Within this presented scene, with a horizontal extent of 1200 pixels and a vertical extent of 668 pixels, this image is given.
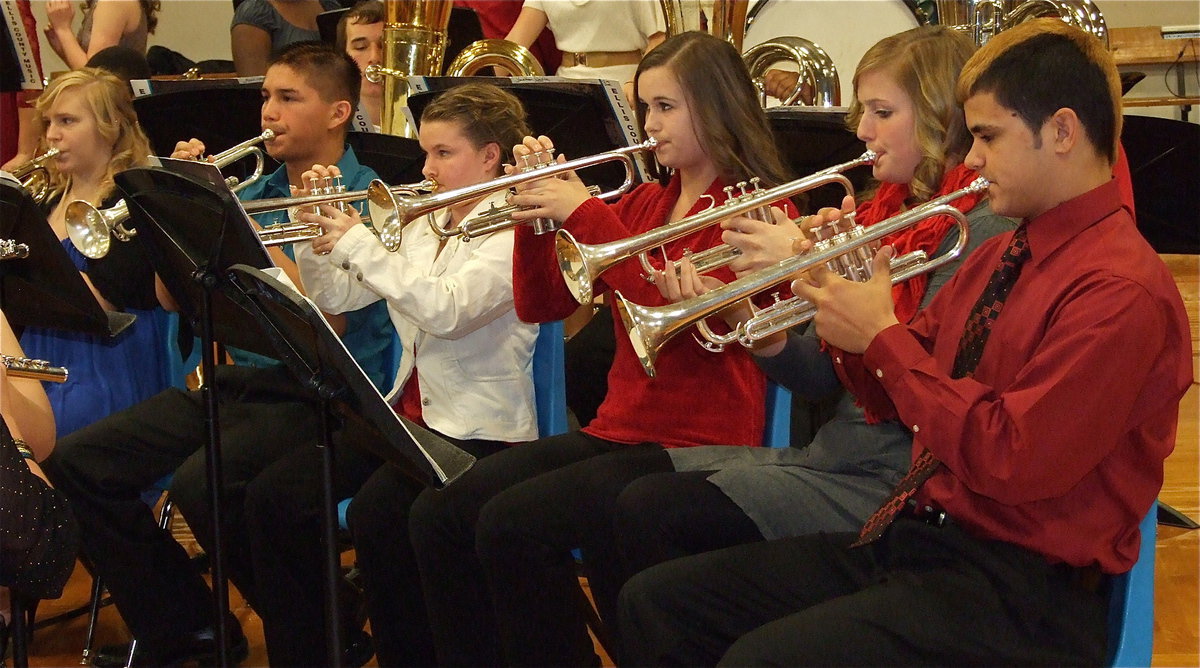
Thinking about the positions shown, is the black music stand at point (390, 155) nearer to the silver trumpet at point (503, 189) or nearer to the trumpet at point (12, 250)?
the silver trumpet at point (503, 189)

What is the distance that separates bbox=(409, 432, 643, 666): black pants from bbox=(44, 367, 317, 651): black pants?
584mm

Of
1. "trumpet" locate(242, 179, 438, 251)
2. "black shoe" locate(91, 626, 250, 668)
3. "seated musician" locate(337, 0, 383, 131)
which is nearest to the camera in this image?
"trumpet" locate(242, 179, 438, 251)

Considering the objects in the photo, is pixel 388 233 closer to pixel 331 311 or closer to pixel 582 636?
pixel 331 311

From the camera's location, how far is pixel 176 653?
121 inches

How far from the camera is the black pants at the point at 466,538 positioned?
252cm

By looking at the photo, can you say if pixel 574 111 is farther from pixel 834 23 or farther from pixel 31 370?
pixel 31 370

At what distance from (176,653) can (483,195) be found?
1443 mm

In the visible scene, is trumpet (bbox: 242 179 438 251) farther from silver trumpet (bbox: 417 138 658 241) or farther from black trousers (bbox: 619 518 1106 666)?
black trousers (bbox: 619 518 1106 666)

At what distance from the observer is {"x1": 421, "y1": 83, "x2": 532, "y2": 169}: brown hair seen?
115 inches

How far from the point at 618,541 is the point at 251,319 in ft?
2.62

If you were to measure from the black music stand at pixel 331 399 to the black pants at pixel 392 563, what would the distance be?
42 centimetres

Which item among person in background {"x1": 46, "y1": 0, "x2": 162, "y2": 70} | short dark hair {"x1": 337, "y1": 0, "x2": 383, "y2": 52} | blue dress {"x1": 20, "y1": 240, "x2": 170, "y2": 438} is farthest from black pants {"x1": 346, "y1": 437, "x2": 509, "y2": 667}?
person in background {"x1": 46, "y1": 0, "x2": 162, "y2": 70}

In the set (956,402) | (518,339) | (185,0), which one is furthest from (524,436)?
(185,0)

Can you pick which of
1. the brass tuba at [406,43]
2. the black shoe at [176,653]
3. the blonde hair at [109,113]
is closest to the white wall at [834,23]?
the brass tuba at [406,43]
